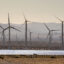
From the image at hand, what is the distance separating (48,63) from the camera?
152ft

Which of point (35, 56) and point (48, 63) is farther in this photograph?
point (35, 56)

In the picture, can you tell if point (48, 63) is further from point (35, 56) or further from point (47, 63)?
point (35, 56)

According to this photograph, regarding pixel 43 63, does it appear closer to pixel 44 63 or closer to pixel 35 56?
pixel 44 63

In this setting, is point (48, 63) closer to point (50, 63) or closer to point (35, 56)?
point (50, 63)

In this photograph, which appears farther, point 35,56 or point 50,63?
point 35,56

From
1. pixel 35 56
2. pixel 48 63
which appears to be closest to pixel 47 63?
pixel 48 63

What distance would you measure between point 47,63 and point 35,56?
46.1 ft

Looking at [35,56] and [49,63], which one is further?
[35,56]

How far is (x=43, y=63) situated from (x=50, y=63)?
2.79ft

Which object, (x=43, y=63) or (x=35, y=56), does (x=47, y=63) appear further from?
(x=35, y=56)

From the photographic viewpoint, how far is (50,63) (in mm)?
46250

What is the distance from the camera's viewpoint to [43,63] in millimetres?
46094

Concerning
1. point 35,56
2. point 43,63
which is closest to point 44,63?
point 43,63

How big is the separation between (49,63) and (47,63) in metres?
0.32
